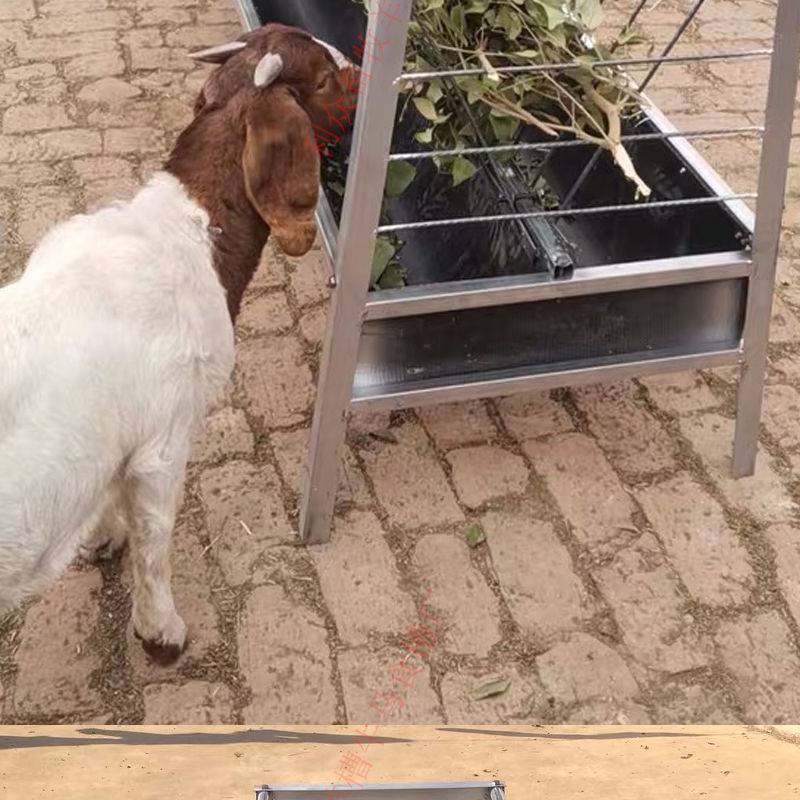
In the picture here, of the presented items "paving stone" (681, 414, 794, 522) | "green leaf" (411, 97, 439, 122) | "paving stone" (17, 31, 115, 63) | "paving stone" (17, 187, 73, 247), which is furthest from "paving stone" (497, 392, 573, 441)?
"paving stone" (17, 31, 115, 63)

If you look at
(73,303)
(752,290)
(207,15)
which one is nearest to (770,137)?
(752,290)

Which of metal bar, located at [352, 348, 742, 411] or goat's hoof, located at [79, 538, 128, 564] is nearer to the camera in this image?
metal bar, located at [352, 348, 742, 411]

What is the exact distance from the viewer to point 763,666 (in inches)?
110

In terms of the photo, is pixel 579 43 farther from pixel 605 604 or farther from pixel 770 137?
pixel 605 604

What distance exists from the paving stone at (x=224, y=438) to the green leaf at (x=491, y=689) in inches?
45.3

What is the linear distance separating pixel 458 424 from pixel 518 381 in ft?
2.12

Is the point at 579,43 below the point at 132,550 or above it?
above

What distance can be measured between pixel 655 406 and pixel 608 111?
3.91 feet

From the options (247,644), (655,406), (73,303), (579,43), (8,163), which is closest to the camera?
(73,303)

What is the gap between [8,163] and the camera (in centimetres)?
461

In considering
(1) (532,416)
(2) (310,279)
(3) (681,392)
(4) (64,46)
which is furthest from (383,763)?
(4) (64,46)

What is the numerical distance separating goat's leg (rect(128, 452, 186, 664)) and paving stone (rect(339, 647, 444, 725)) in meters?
0.49

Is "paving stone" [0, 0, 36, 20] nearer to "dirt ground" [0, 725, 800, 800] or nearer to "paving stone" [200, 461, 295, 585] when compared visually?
"paving stone" [200, 461, 295, 585]

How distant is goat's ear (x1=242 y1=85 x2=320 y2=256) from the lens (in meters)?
2.45
